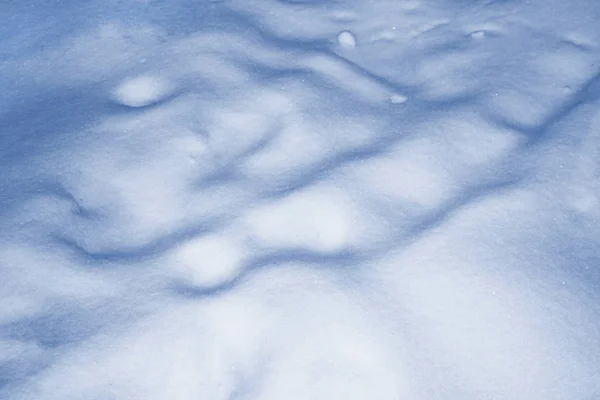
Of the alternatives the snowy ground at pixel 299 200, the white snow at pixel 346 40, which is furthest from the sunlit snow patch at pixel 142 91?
the white snow at pixel 346 40

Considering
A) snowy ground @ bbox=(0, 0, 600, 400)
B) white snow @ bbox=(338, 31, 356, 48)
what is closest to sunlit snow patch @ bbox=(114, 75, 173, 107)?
snowy ground @ bbox=(0, 0, 600, 400)

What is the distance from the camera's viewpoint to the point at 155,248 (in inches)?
57.7

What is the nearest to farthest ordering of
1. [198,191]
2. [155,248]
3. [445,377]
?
[445,377] → [155,248] → [198,191]

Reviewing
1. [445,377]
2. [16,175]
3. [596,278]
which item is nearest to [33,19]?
[16,175]

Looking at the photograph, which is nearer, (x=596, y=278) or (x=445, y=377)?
(x=445, y=377)

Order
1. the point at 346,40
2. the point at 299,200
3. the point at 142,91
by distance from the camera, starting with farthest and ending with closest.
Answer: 1. the point at 346,40
2. the point at 142,91
3. the point at 299,200

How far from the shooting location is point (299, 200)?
152cm

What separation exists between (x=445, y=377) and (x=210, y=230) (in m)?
0.85

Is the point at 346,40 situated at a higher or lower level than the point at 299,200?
higher

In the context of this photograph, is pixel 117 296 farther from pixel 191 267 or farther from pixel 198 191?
pixel 198 191

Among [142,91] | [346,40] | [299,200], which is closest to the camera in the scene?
[299,200]

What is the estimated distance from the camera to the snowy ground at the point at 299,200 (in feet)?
4.06

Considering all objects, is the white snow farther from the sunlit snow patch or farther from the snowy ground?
the sunlit snow patch

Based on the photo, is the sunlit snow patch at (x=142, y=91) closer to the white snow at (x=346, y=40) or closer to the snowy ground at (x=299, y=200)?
the snowy ground at (x=299, y=200)
